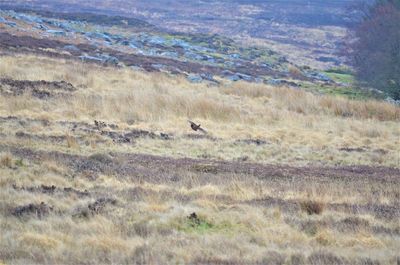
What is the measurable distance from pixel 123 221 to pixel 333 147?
11.0 m

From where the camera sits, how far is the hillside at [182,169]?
7316 millimetres

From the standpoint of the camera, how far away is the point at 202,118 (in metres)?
20.3

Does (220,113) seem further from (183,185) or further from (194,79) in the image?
(183,185)

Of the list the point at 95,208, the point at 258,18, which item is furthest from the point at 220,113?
the point at 258,18

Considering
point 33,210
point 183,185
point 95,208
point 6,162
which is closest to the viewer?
point 33,210

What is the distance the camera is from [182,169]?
12.4 metres

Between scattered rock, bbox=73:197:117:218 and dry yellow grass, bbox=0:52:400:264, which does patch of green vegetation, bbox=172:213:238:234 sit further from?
scattered rock, bbox=73:197:117:218

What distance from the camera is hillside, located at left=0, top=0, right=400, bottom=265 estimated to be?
24.0 ft

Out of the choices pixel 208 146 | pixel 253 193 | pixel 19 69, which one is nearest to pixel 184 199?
pixel 253 193

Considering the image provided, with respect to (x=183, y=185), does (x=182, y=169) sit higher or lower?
lower

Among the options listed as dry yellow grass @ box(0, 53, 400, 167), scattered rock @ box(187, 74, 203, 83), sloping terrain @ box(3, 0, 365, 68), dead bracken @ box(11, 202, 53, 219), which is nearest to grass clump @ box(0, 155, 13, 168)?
dead bracken @ box(11, 202, 53, 219)

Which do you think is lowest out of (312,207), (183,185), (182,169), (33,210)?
(182,169)

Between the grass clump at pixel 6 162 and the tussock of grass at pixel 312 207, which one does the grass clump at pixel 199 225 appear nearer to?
the tussock of grass at pixel 312 207

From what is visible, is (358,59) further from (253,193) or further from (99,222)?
(99,222)
